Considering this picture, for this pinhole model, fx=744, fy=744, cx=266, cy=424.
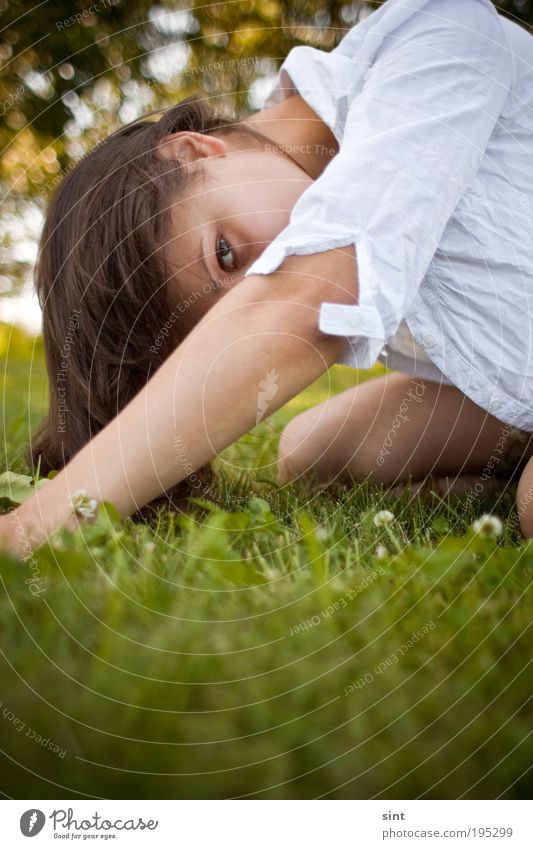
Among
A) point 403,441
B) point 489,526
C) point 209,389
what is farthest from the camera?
point 403,441

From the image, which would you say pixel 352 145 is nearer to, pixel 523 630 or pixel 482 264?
pixel 482 264

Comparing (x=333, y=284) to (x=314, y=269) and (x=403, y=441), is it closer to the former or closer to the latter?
(x=314, y=269)

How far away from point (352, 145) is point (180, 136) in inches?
11.1

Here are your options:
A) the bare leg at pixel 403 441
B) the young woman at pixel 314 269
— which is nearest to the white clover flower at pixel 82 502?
the young woman at pixel 314 269

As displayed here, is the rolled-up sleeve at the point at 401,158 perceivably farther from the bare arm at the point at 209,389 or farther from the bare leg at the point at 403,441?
the bare leg at the point at 403,441

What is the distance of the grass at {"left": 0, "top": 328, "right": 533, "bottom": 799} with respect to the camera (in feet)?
1.28

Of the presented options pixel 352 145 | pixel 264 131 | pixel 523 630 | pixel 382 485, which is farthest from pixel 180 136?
pixel 523 630

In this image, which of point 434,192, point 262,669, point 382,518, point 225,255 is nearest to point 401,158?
point 434,192

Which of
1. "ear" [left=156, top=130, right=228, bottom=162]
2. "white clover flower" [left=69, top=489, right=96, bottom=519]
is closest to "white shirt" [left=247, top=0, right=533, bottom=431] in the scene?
"ear" [left=156, top=130, right=228, bottom=162]

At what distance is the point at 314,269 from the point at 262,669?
0.34 m

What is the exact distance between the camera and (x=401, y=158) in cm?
67

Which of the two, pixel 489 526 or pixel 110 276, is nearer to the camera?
pixel 489 526

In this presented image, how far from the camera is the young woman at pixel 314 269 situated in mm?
628

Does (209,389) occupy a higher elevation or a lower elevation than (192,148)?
lower
